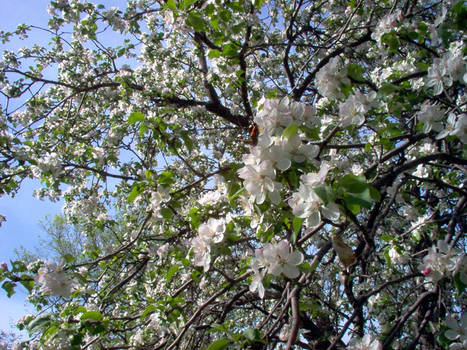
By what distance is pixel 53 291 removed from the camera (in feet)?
6.49

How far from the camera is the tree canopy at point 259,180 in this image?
4.61 feet

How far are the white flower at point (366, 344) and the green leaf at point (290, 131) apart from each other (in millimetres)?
1035

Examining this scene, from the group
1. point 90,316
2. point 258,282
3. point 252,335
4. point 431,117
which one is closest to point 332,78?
point 431,117

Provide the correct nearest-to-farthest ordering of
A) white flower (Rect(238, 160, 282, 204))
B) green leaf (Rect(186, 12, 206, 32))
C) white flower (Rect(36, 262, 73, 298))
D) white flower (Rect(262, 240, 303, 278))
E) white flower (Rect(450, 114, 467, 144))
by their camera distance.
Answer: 1. white flower (Rect(238, 160, 282, 204))
2. white flower (Rect(262, 240, 303, 278))
3. white flower (Rect(450, 114, 467, 144))
4. white flower (Rect(36, 262, 73, 298))
5. green leaf (Rect(186, 12, 206, 32))

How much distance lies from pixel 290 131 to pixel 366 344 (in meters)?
1.07

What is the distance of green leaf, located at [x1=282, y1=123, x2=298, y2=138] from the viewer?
3.96 feet

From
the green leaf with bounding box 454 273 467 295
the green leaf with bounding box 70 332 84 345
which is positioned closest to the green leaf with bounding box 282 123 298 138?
the green leaf with bounding box 454 273 467 295

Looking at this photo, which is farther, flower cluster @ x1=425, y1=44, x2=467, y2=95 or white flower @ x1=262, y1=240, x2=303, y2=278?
flower cluster @ x1=425, y1=44, x2=467, y2=95

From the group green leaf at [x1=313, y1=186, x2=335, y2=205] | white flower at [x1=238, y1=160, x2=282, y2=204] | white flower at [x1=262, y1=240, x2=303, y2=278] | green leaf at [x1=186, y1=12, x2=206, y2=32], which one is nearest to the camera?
green leaf at [x1=313, y1=186, x2=335, y2=205]

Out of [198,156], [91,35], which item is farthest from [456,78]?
[91,35]

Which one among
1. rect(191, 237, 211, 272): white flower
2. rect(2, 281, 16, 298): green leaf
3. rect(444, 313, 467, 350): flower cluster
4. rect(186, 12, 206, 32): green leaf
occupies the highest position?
rect(186, 12, 206, 32): green leaf

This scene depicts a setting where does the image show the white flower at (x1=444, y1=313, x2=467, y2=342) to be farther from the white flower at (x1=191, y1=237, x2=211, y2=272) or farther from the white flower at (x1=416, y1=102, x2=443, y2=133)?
the white flower at (x1=191, y1=237, x2=211, y2=272)

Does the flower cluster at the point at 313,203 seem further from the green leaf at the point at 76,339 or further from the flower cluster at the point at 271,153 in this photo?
the green leaf at the point at 76,339

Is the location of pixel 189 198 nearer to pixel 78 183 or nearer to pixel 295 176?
pixel 78 183
